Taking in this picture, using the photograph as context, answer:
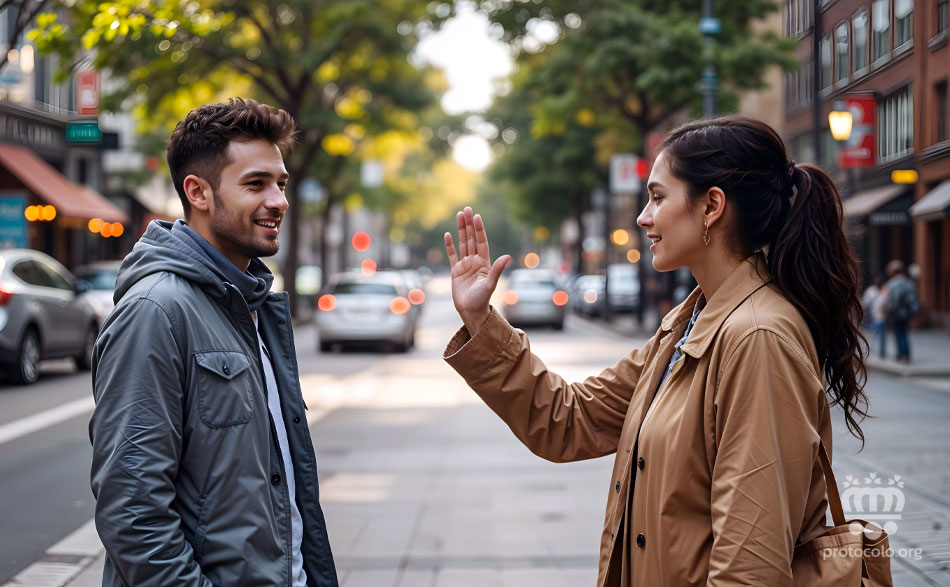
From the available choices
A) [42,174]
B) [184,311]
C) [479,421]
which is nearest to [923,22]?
[184,311]

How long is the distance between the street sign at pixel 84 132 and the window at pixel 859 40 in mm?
6437

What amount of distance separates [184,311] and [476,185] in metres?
116

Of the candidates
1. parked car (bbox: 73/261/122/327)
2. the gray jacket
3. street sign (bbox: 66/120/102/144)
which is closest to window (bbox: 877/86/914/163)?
the gray jacket

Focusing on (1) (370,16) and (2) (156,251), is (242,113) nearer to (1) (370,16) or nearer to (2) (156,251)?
(2) (156,251)

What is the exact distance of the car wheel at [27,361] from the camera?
1380 centimetres

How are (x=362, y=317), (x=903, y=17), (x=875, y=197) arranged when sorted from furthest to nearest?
(x=362, y=317) < (x=875, y=197) < (x=903, y=17)

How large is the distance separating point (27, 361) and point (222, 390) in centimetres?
1285

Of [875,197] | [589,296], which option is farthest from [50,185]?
[875,197]

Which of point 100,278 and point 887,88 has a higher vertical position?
point 887,88

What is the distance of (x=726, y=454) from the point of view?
2188mm

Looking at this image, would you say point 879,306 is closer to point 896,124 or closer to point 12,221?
point 896,124

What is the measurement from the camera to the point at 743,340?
221 centimetres

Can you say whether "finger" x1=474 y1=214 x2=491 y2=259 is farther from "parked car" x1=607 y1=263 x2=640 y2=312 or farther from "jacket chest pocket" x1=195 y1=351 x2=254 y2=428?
"parked car" x1=607 y1=263 x2=640 y2=312

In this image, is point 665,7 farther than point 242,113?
Yes
